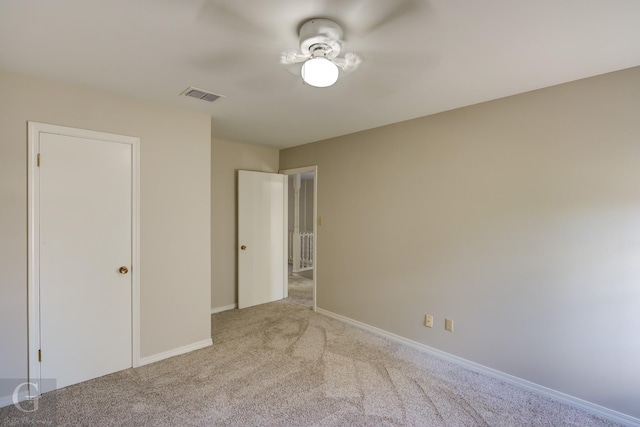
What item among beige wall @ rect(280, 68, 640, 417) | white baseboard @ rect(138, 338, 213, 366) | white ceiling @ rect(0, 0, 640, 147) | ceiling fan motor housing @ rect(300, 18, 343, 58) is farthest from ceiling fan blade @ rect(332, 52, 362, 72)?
white baseboard @ rect(138, 338, 213, 366)

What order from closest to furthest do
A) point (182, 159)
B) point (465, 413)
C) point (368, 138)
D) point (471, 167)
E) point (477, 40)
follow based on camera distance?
point (477, 40)
point (465, 413)
point (471, 167)
point (182, 159)
point (368, 138)

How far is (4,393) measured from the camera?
2.15 metres

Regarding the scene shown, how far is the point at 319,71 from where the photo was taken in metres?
1.67

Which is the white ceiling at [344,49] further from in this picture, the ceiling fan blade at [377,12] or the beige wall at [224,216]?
the beige wall at [224,216]

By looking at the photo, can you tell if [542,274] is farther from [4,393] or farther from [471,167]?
[4,393]

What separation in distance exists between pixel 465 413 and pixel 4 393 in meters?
3.37

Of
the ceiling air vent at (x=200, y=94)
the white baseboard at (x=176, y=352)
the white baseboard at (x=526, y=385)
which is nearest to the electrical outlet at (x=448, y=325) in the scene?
the white baseboard at (x=526, y=385)

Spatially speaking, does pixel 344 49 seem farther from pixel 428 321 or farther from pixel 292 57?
pixel 428 321

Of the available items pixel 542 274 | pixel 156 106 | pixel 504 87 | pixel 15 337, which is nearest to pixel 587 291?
pixel 542 274

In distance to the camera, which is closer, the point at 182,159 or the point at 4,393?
the point at 4,393

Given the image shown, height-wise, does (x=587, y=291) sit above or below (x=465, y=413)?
above

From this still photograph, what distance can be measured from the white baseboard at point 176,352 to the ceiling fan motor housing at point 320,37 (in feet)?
9.72

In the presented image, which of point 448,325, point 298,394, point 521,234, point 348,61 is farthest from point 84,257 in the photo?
point 521,234

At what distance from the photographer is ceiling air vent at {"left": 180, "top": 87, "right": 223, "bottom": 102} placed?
2510 millimetres
